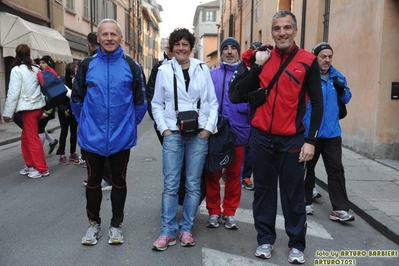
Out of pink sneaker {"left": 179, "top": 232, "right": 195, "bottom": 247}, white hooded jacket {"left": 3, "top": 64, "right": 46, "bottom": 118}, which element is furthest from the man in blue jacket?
white hooded jacket {"left": 3, "top": 64, "right": 46, "bottom": 118}

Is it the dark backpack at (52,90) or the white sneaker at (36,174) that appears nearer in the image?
the dark backpack at (52,90)

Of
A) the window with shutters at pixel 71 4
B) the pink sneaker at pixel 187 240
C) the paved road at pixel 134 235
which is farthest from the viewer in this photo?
the window with shutters at pixel 71 4

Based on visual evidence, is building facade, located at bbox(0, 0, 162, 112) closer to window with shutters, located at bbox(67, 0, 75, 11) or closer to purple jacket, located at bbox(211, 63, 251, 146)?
window with shutters, located at bbox(67, 0, 75, 11)

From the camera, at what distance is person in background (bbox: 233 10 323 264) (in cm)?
328

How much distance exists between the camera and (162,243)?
3.68 metres

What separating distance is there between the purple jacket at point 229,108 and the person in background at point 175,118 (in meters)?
0.51

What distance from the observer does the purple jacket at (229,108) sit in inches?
168

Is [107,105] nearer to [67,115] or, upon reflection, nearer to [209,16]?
[67,115]

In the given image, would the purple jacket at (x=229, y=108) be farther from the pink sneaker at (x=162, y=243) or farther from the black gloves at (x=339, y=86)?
the pink sneaker at (x=162, y=243)

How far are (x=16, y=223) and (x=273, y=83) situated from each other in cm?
307

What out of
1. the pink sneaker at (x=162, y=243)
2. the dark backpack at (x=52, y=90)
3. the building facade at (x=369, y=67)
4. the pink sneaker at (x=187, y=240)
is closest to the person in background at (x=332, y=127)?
the pink sneaker at (x=187, y=240)

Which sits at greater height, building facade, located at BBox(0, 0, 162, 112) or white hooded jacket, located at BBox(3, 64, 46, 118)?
building facade, located at BBox(0, 0, 162, 112)

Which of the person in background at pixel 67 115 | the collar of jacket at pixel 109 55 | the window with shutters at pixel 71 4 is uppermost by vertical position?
the window with shutters at pixel 71 4

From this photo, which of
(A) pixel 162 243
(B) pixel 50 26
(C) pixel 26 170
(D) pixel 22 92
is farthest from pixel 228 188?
(B) pixel 50 26
